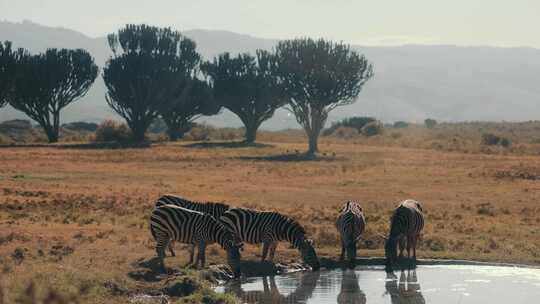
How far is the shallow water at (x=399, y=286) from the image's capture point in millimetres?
18156

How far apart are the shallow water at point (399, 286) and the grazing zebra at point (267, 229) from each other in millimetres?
652

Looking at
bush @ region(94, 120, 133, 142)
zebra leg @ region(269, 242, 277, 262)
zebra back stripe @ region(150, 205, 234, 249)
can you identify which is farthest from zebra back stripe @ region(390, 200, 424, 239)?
bush @ region(94, 120, 133, 142)

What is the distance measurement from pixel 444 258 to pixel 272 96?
6702cm

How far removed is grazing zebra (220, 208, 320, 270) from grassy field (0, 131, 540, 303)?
149 cm

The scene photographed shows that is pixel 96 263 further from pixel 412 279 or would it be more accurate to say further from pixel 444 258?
pixel 444 258

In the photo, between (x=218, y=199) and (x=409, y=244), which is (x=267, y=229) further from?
(x=218, y=199)

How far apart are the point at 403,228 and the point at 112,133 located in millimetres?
68970

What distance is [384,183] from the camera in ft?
148

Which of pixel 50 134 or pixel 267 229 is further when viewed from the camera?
pixel 50 134

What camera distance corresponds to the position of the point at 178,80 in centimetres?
8912

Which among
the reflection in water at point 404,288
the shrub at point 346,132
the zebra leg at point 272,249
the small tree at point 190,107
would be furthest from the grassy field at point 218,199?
the shrub at point 346,132

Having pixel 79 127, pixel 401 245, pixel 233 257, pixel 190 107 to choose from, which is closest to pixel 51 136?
pixel 190 107

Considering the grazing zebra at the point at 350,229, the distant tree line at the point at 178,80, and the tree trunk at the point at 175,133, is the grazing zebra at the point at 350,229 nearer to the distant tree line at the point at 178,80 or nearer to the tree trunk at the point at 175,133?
the distant tree line at the point at 178,80

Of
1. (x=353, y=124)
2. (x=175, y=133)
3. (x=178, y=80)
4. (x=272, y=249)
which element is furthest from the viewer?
(x=353, y=124)
